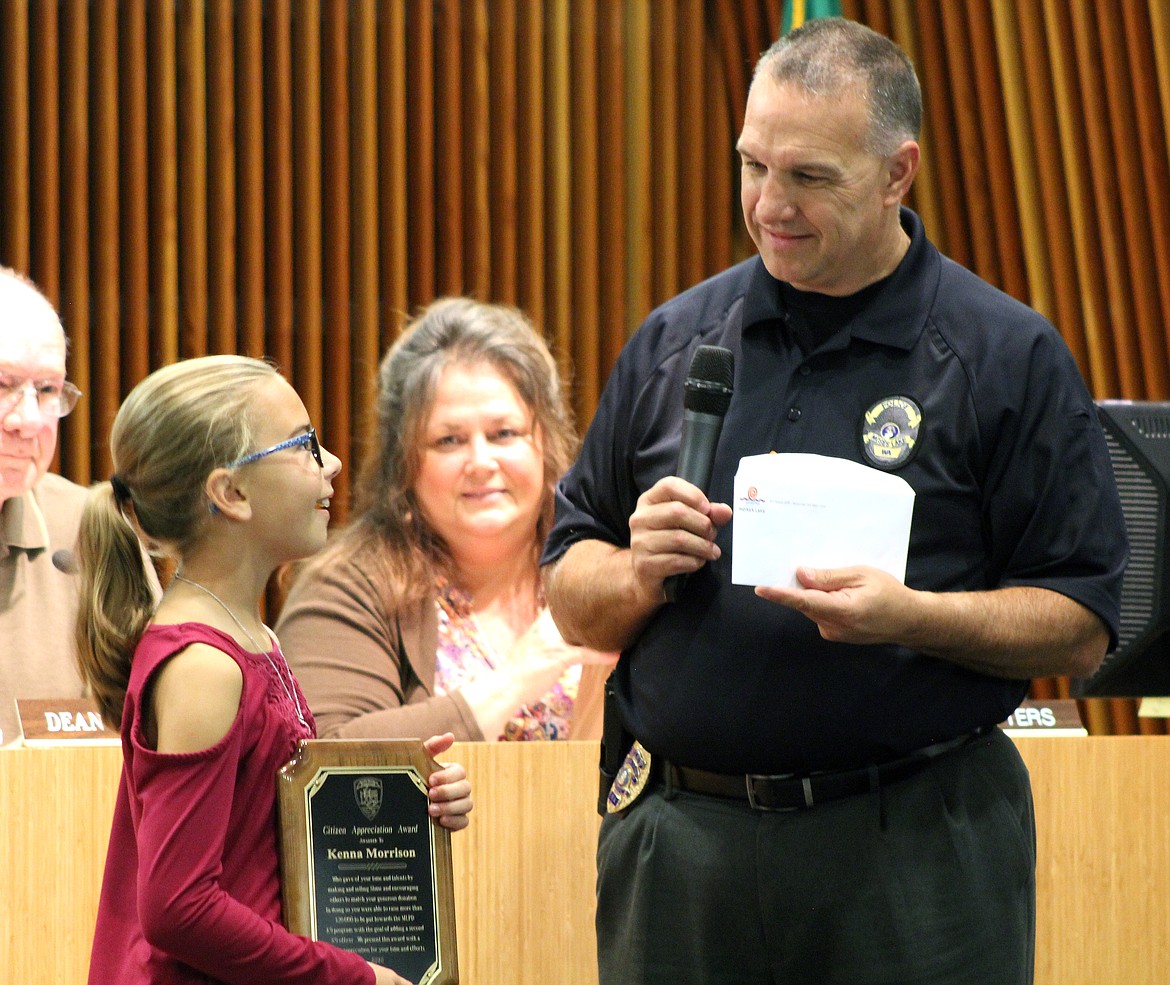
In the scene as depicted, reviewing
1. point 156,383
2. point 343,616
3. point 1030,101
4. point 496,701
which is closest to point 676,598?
point 156,383

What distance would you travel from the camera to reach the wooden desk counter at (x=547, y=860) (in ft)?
7.07

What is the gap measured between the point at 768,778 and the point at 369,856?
489 mm

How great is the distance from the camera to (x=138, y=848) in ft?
5.43

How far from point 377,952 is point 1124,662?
1.53 m

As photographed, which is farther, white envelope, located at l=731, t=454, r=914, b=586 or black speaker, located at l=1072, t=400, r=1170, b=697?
black speaker, located at l=1072, t=400, r=1170, b=697

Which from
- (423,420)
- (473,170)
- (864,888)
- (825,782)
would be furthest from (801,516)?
(473,170)

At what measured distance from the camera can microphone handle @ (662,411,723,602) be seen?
1.79m

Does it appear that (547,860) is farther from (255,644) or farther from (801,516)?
(801,516)

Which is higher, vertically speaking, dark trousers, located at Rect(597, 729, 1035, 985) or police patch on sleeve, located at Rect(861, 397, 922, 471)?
police patch on sleeve, located at Rect(861, 397, 922, 471)

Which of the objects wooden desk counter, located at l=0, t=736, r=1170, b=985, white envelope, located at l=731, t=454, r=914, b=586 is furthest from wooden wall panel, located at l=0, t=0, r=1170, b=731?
white envelope, located at l=731, t=454, r=914, b=586

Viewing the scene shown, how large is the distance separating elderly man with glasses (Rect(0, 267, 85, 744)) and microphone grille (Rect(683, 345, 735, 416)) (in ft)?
5.14

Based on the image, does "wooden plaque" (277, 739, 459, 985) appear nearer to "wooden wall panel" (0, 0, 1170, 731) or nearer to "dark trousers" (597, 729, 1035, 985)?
"dark trousers" (597, 729, 1035, 985)

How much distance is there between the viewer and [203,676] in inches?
65.4

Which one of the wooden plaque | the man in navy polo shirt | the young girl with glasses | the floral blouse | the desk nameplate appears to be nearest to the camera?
the young girl with glasses
